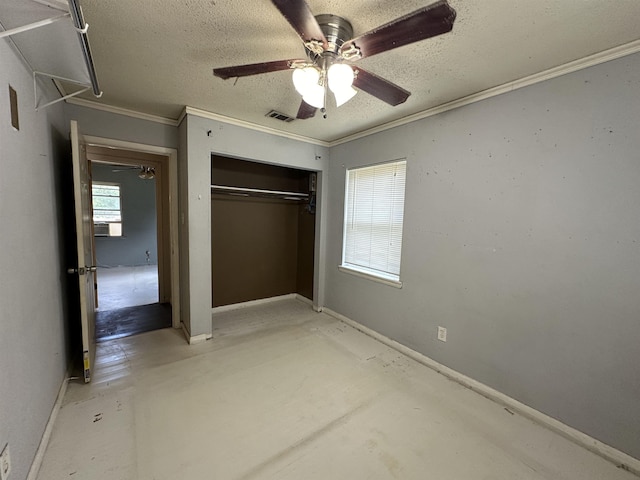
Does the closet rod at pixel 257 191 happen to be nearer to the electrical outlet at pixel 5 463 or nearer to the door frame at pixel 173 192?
the door frame at pixel 173 192

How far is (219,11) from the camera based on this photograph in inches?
54.6

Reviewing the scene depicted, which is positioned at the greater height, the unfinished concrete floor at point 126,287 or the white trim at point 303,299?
the white trim at point 303,299

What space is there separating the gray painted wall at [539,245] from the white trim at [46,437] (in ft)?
8.96

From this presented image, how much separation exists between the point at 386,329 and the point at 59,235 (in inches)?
122

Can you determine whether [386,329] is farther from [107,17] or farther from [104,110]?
[104,110]

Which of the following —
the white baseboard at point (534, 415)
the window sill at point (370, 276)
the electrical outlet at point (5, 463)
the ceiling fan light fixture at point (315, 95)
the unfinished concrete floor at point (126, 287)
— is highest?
the ceiling fan light fixture at point (315, 95)

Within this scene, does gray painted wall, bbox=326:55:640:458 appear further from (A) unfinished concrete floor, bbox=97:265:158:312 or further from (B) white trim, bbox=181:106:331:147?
(A) unfinished concrete floor, bbox=97:265:158:312

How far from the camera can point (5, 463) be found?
1.11 meters

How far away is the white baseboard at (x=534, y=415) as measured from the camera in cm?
158

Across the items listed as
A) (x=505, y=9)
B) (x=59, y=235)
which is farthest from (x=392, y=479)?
(x=59, y=235)

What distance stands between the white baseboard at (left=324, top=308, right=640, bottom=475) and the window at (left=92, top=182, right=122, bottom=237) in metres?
7.04

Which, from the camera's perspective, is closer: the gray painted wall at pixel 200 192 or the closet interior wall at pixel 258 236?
the gray painted wall at pixel 200 192

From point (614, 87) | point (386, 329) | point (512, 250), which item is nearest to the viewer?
point (614, 87)

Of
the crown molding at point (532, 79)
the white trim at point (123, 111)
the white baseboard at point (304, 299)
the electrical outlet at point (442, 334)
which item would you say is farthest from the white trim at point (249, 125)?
the electrical outlet at point (442, 334)
